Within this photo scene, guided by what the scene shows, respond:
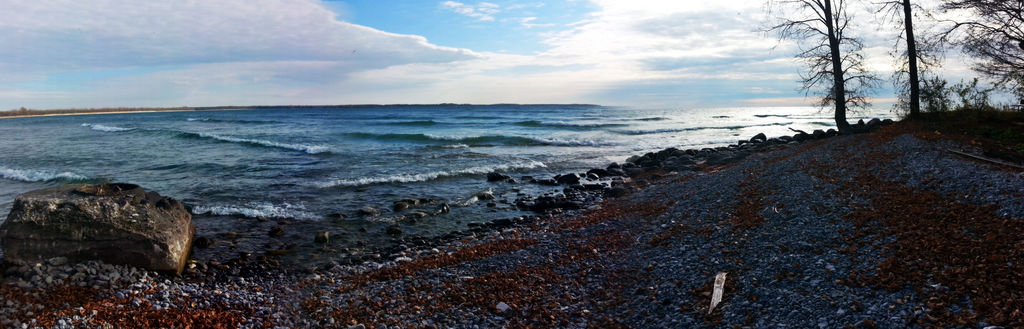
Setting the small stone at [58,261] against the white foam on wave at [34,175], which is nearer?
the small stone at [58,261]

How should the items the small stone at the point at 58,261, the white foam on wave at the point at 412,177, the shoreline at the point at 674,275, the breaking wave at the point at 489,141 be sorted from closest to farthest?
1. the shoreline at the point at 674,275
2. the small stone at the point at 58,261
3. the white foam on wave at the point at 412,177
4. the breaking wave at the point at 489,141

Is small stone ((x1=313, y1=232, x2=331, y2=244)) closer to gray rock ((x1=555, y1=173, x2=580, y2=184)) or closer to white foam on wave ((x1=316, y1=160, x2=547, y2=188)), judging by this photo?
white foam on wave ((x1=316, y1=160, x2=547, y2=188))

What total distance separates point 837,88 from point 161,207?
21.8 metres

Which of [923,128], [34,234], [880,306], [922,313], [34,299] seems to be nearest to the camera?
[922,313]

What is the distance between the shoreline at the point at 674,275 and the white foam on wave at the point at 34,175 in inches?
560

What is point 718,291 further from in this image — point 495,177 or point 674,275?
point 495,177

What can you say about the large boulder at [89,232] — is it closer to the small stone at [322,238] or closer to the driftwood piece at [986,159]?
the small stone at [322,238]

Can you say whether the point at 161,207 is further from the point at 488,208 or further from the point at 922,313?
the point at 922,313

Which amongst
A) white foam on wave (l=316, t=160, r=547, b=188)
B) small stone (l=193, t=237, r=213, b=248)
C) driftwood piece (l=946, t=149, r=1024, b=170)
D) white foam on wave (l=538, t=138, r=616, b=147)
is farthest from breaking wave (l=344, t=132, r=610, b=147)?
small stone (l=193, t=237, r=213, b=248)

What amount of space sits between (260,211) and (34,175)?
40.3ft

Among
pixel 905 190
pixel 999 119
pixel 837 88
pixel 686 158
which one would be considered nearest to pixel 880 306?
pixel 905 190

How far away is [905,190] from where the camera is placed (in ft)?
26.0

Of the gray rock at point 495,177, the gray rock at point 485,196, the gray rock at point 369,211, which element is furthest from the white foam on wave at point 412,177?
the gray rock at point 369,211

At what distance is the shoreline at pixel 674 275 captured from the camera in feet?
15.7
